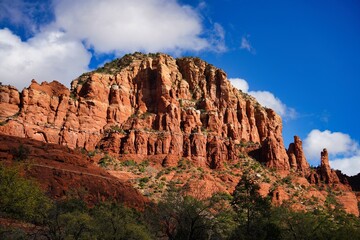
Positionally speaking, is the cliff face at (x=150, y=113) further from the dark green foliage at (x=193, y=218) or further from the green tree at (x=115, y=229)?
the green tree at (x=115, y=229)

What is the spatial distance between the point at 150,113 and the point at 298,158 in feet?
145

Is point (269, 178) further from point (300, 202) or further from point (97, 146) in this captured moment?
point (97, 146)

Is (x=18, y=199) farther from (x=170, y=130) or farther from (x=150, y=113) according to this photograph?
(x=150, y=113)

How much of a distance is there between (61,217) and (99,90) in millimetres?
69997

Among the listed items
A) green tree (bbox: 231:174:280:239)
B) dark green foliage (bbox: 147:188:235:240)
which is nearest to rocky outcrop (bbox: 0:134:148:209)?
dark green foliage (bbox: 147:188:235:240)

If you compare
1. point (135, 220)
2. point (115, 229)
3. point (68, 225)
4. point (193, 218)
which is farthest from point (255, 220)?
point (68, 225)

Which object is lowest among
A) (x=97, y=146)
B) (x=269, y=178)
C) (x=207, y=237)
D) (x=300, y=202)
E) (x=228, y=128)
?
(x=207, y=237)

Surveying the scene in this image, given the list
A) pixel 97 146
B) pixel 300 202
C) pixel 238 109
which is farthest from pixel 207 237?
pixel 238 109

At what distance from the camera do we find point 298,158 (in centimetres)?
11019

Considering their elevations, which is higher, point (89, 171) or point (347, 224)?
point (89, 171)

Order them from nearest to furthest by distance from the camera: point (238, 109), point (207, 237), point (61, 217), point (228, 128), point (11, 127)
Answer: point (61, 217) < point (207, 237) < point (11, 127) < point (228, 128) < point (238, 109)

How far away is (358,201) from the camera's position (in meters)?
96.7

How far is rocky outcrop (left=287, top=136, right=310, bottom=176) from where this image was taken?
352 feet

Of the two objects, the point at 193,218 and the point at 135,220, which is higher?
the point at 193,218
